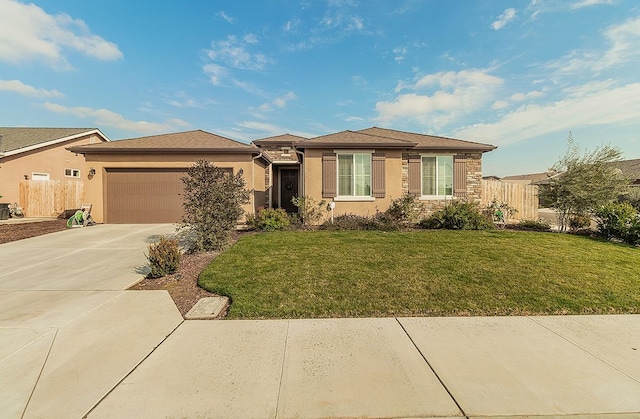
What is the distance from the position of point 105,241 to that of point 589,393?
1088 cm

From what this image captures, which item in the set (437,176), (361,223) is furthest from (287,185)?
(437,176)

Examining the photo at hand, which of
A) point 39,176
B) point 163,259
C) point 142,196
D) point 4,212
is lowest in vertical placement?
point 163,259

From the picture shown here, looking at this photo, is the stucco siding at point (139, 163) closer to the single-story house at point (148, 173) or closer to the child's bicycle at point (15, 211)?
the single-story house at point (148, 173)

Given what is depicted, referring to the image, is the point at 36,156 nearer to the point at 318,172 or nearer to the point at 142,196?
the point at 142,196

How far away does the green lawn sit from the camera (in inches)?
154

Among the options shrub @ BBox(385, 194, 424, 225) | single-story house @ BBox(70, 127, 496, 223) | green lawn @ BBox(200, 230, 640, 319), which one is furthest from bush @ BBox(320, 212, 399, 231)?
green lawn @ BBox(200, 230, 640, 319)

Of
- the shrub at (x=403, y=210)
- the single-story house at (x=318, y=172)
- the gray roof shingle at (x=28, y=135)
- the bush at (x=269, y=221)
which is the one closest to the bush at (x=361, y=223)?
the shrub at (x=403, y=210)

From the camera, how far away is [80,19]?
390 inches

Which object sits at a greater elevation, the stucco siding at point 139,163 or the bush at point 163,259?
the stucco siding at point 139,163

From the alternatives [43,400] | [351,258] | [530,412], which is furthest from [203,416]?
[351,258]

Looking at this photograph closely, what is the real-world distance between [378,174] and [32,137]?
2232 cm

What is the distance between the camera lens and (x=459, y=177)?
11.4 meters

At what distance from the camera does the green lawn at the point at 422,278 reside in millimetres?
3904

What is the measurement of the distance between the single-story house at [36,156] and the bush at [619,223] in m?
22.0
